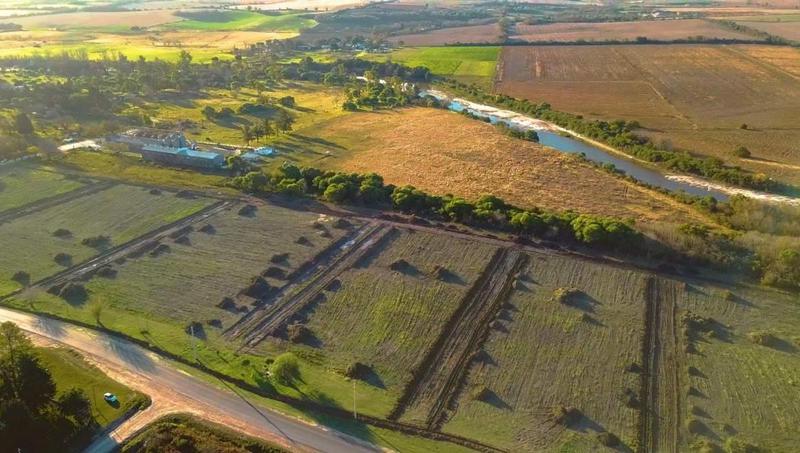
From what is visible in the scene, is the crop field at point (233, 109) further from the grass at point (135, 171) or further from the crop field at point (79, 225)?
the crop field at point (79, 225)

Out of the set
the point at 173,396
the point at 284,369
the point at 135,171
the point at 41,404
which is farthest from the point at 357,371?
the point at 135,171

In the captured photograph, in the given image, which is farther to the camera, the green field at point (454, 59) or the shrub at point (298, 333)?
the green field at point (454, 59)

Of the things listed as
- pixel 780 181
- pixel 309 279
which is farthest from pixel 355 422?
pixel 780 181

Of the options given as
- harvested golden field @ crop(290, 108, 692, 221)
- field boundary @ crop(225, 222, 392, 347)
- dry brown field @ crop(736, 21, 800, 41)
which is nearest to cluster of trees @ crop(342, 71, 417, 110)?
harvested golden field @ crop(290, 108, 692, 221)

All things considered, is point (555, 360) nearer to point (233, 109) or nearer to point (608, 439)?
point (608, 439)

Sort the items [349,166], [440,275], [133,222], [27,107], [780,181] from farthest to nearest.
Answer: [27,107] → [349,166] → [780,181] → [133,222] → [440,275]

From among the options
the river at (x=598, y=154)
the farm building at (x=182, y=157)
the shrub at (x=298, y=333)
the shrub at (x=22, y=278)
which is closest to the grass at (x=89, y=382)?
the shrub at (x=298, y=333)

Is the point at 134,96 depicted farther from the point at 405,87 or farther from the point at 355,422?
the point at 355,422
